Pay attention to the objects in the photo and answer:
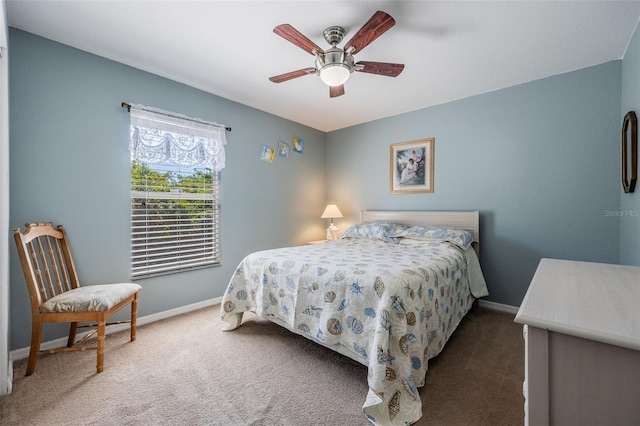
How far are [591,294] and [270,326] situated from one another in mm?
2294

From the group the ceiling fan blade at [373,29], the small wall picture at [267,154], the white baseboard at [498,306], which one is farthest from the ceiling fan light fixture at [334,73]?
the white baseboard at [498,306]

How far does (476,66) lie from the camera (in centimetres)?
250

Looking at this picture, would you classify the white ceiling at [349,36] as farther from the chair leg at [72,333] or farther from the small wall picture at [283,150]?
the chair leg at [72,333]

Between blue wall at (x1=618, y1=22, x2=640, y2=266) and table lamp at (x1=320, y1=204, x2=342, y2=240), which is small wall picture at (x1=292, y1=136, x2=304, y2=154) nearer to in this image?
table lamp at (x1=320, y1=204, x2=342, y2=240)

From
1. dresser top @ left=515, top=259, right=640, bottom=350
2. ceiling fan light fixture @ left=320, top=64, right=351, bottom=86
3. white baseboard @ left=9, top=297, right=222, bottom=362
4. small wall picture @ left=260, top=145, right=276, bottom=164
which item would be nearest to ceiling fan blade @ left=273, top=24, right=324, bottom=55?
ceiling fan light fixture @ left=320, top=64, right=351, bottom=86

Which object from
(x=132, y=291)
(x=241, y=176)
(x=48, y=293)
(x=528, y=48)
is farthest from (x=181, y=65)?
(x=528, y=48)

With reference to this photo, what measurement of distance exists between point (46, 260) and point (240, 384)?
1846 mm

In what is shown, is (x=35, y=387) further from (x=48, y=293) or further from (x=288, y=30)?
(x=288, y=30)

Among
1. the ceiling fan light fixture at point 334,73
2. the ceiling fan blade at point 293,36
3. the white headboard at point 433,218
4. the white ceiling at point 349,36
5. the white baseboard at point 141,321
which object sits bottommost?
the white baseboard at point 141,321

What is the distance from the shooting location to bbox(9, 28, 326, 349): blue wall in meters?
2.01

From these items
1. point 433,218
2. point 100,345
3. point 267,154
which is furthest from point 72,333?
point 433,218

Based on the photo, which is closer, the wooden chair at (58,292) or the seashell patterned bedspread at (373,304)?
the seashell patterned bedspread at (373,304)

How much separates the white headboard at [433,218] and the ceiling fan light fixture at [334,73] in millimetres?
2153

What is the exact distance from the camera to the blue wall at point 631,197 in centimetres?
190
